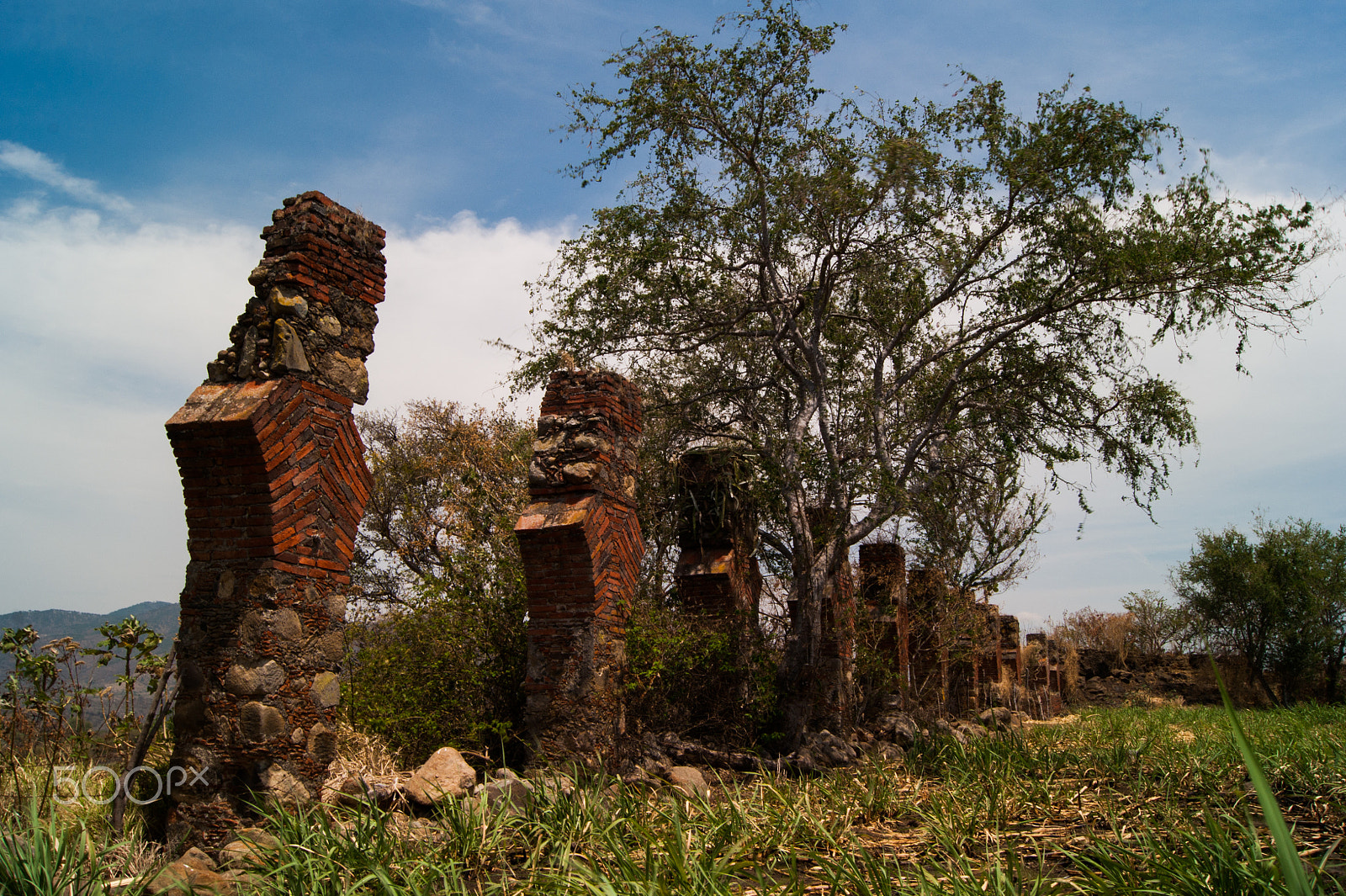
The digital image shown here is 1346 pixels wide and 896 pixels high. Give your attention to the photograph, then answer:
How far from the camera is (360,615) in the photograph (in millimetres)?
12547

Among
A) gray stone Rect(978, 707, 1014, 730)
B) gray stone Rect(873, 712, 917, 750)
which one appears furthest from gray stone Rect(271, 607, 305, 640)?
gray stone Rect(978, 707, 1014, 730)

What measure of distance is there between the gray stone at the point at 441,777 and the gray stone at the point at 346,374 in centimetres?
270

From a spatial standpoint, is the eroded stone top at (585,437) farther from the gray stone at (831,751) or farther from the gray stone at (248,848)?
the gray stone at (248,848)

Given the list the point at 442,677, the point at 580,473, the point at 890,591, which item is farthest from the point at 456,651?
the point at 890,591

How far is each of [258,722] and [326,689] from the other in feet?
1.78

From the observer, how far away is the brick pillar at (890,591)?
562 inches

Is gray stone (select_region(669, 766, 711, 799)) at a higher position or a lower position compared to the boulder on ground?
higher

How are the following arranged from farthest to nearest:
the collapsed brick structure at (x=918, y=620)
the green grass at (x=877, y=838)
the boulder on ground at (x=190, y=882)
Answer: the collapsed brick structure at (x=918, y=620) < the boulder on ground at (x=190, y=882) < the green grass at (x=877, y=838)

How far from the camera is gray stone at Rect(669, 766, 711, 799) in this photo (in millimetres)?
5504

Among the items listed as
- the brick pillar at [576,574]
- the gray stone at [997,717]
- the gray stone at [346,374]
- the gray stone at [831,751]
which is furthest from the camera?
the gray stone at [997,717]

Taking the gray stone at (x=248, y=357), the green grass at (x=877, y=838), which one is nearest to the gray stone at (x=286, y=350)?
the gray stone at (x=248, y=357)

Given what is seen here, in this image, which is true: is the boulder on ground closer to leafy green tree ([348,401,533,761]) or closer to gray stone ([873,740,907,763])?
leafy green tree ([348,401,533,761])

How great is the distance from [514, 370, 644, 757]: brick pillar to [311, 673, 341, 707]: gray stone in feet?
8.44

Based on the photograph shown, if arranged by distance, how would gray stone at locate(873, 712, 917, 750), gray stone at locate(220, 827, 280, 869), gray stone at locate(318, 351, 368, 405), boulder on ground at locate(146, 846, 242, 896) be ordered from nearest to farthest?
boulder on ground at locate(146, 846, 242, 896) < gray stone at locate(220, 827, 280, 869) < gray stone at locate(318, 351, 368, 405) < gray stone at locate(873, 712, 917, 750)
